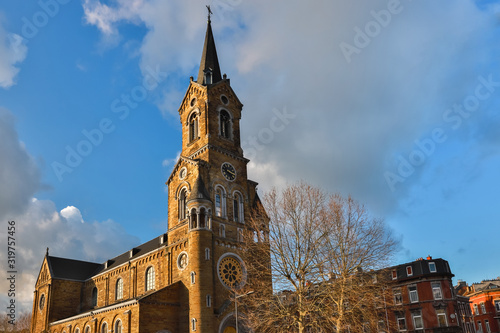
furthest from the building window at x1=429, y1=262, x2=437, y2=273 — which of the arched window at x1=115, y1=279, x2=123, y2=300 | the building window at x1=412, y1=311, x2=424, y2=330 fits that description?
the arched window at x1=115, y1=279, x2=123, y2=300

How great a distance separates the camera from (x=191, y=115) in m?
49.2

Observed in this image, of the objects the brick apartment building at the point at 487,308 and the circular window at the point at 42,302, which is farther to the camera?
the brick apartment building at the point at 487,308

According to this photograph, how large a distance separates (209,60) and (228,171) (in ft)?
52.4

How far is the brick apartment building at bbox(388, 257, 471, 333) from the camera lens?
47.7 metres

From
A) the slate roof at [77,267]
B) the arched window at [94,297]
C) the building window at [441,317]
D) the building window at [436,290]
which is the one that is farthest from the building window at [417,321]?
the arched window at [94,297]

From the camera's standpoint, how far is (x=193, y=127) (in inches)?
1929

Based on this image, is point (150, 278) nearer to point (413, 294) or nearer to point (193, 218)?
point (193, 218)

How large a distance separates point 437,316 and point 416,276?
4882 mm

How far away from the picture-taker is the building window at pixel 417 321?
48.6 metres

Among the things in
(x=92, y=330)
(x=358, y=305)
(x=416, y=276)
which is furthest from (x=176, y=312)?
(x=416, y=276)

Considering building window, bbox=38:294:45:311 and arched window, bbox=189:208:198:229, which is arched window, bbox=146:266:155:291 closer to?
arched window, bbox=189:208:198:229

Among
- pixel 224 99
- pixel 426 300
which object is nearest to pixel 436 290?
pixel 426 300

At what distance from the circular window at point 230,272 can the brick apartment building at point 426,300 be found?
18.2 meters

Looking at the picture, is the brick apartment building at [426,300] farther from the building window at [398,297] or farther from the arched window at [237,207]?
the arched window at [237,207]
